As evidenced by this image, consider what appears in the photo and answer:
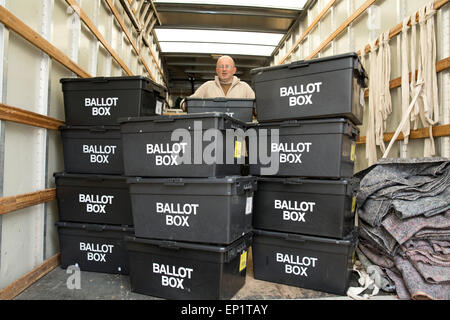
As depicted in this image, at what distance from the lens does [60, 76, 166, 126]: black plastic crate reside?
2053mm

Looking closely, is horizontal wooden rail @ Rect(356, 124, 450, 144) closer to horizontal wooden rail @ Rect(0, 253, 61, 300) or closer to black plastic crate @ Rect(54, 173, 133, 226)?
black plastic crate @ Rect(54, 173, 133, 226)

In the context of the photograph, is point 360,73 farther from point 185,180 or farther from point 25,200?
point 25,200

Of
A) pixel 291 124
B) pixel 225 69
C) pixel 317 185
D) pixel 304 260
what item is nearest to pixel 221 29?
pixel 225 69

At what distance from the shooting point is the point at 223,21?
196 inches

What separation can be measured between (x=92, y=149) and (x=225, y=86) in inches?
66.5

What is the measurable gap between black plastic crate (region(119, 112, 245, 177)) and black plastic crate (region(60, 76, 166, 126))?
13.6 inches

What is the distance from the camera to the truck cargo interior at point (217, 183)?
1.61 m

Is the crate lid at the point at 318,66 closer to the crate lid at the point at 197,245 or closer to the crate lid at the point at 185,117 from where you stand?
the crate lid at the point at 185,117

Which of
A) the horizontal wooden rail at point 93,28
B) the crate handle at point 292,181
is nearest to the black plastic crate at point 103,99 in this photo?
the horizontal wooden rail at point 93,28

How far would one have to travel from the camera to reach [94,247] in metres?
2.02

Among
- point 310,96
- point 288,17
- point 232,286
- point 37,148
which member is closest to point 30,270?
point 37,148

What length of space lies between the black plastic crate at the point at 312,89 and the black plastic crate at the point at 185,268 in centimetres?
82

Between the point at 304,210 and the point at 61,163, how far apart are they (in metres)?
1.68

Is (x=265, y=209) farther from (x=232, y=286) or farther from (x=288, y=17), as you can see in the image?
(x=288, y=17)
